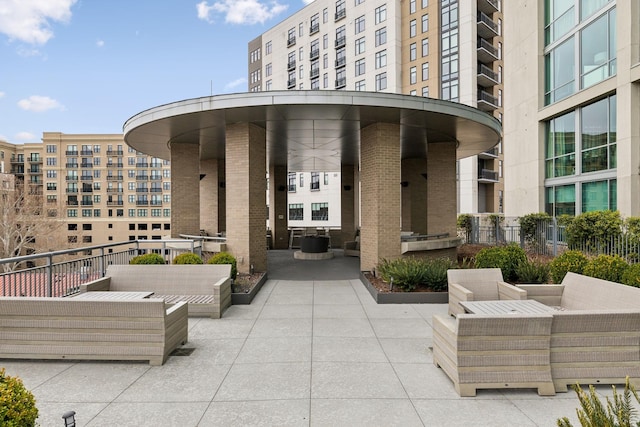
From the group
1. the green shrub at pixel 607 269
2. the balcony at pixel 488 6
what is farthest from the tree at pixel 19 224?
the balcony at pixel 488 6

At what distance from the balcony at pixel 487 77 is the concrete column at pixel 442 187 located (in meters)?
30.5

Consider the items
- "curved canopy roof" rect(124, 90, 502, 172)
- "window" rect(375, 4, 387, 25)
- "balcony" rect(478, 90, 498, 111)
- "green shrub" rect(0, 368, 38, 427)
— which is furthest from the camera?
"window" rect(375, 4, 387, 25)

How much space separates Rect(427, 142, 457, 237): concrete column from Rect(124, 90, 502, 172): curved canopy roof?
1.92 feet

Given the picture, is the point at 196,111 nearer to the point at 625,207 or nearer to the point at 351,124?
the point at 351,124

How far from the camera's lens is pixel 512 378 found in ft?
13.3

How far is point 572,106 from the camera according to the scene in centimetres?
1700

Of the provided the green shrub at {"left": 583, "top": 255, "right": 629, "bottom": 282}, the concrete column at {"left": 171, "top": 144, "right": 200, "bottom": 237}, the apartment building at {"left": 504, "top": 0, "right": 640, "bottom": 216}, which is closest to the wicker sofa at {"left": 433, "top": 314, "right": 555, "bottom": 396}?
the green shrub at {"left": 583, "top": 255, "right": 629, "bottom": 282}

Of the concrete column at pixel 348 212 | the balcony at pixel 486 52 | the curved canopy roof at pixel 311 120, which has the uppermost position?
the balcony at pixel 486 52

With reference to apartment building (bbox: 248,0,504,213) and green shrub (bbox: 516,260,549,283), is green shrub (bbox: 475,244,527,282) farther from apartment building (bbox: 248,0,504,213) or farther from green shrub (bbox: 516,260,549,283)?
apartment building (bbox: 248,0,504,213)

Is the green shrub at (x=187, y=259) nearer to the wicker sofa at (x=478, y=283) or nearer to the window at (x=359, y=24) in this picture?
the wicker sofa at (x=478, y=283)

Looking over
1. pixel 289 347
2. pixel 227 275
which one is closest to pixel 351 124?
pixel 227 275

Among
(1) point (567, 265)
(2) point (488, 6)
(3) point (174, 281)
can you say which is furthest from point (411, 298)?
(2) point (488, 6)

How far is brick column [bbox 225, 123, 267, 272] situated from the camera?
1094 cm

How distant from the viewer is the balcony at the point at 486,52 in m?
38.8
